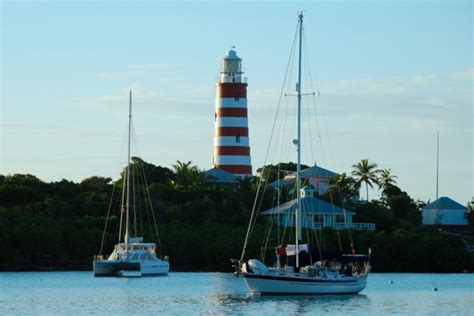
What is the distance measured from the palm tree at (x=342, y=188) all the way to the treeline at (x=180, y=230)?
374 millimetres

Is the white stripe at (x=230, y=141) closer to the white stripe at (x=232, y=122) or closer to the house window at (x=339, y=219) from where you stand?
the white stripe at (x=232, y=122)

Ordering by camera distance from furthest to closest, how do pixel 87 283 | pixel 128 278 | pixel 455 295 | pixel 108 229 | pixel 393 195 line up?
pixel 393 195
pixel 108 229
pixel 128 278
pixel 87 283
pixel 455 295

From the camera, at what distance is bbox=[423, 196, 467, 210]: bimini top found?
10772cm

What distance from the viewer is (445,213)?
107312 mm

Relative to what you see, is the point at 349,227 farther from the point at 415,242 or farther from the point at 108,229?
the point at 108,229

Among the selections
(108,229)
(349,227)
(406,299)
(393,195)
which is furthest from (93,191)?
(406,299)

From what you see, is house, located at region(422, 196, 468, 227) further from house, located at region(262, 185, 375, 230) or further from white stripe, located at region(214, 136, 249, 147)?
white stripe, located at region(214, 136, 249, 147)

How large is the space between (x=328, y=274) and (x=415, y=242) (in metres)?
29.2

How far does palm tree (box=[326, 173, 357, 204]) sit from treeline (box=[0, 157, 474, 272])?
374mm

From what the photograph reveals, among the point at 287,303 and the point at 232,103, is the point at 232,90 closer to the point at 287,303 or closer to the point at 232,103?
the point at 232,103

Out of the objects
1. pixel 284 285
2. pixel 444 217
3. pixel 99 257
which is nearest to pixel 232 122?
pixel 444 217

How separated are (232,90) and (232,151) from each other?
5056 millimetres

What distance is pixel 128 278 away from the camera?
74938 mm

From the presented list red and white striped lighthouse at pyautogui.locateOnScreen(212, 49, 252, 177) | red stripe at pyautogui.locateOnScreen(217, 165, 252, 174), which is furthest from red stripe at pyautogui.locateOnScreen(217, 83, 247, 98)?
red stripe at pyautogui.locateOnScreen(217, 165, 252, 174)
